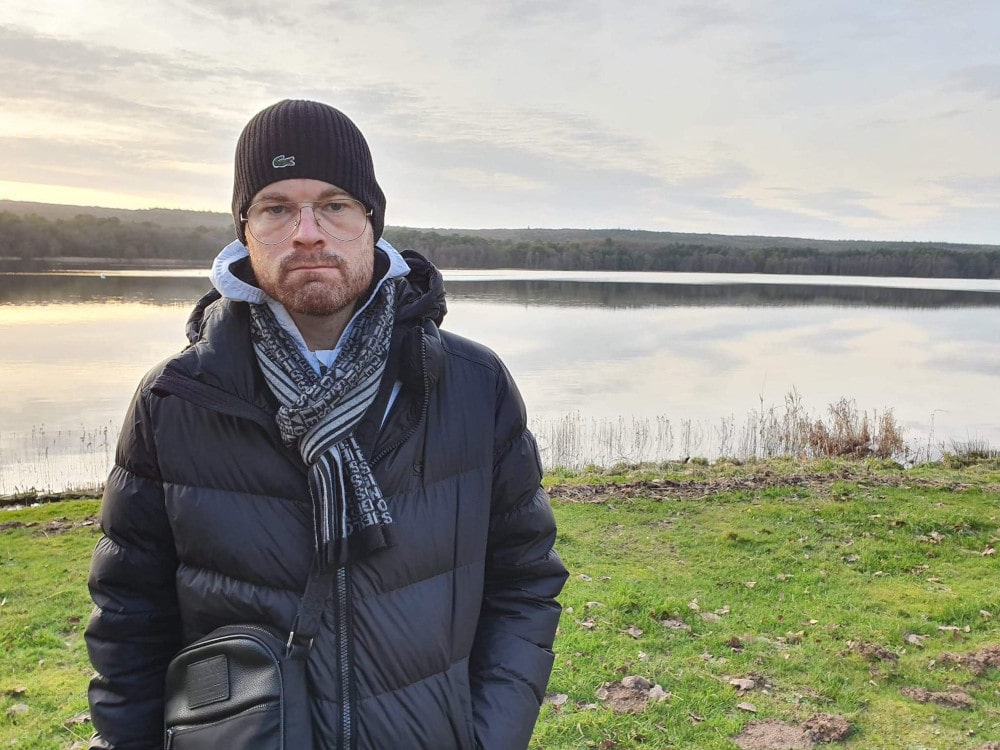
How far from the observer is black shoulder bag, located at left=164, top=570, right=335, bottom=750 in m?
1.56

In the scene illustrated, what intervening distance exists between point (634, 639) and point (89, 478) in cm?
1023

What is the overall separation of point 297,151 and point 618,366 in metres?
23.0

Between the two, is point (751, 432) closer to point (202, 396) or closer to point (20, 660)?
point (20, 660)

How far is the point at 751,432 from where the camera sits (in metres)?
14.7

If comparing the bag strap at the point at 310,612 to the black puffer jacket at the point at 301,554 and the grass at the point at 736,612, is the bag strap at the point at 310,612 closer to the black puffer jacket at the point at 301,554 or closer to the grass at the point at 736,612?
the black puffer jacket at the point at 301,554

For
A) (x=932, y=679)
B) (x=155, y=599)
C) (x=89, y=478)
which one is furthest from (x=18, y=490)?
(x=932, y=679)

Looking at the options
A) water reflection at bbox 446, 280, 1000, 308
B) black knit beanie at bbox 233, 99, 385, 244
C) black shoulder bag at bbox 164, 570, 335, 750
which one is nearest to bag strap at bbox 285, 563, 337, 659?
black shoulder bag at bbox 164, 570, 335, 750

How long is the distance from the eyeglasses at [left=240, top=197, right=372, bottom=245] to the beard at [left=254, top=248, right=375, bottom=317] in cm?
8

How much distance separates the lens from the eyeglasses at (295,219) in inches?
77.4

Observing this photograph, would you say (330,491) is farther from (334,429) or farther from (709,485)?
(709,485)

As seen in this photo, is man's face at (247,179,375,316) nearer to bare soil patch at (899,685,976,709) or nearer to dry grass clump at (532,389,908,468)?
bare soil patch at (899,685,976,709)

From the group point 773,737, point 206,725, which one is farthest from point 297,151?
point 773,737

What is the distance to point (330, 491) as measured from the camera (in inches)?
67.5

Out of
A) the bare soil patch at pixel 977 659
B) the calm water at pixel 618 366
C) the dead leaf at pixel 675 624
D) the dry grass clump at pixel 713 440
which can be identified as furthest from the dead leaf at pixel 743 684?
the calm water at pixel 618 366
